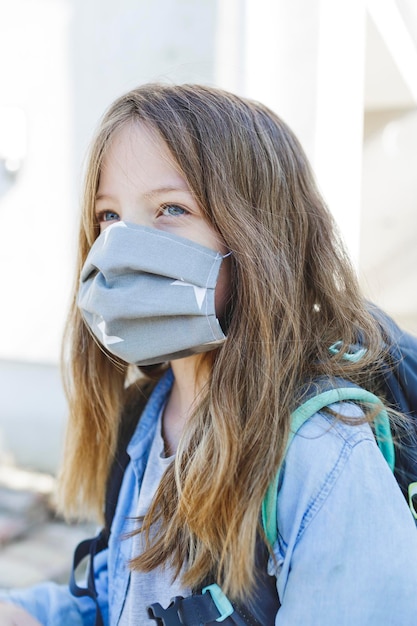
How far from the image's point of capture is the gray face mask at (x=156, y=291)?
1.26 meters

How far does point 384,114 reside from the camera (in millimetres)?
2830

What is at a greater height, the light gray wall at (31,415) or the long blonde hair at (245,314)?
the long blonde hair at (245,314)

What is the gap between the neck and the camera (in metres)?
1.45

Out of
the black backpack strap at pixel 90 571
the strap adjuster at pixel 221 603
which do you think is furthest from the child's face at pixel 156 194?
the black backpack strap at pixel 90 571

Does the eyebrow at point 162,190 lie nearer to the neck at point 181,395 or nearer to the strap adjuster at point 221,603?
the neck at point 181,395

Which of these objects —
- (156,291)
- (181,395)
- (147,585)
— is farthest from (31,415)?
(156,291)

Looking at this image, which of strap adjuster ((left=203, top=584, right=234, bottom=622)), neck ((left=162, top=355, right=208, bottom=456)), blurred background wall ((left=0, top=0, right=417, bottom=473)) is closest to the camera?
strap adjuster ((left=203, top=584, right=234, bottom=622))

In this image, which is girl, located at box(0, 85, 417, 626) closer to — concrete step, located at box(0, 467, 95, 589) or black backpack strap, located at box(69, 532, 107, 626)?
black backpack strap, located at box(69, 532, 107, 626)

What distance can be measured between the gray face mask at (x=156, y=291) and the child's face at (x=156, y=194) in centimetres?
3

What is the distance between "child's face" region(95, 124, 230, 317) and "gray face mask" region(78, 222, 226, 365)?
3cm

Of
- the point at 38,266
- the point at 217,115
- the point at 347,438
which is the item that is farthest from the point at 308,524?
the point at 38,266

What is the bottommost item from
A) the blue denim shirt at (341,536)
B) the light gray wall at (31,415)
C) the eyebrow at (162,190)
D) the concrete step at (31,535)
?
the concrete step at (31,535)

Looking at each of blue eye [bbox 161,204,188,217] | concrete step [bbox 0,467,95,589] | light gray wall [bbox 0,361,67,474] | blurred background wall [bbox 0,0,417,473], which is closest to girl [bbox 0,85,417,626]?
blue eye [bbox 161,204,188,217]

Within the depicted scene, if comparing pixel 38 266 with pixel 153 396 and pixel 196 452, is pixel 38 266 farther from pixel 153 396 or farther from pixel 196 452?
pixel 196 452
